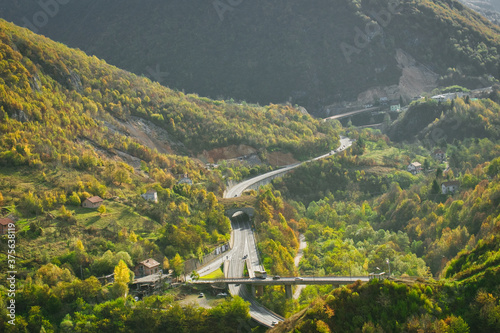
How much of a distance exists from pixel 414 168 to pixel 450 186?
26.0 meters

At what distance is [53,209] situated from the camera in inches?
2756

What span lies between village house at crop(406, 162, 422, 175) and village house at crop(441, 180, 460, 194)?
23974mm

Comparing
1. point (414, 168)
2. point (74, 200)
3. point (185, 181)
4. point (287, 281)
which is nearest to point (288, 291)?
point (287, 281)

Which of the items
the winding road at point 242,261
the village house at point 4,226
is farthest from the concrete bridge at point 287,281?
the village house at point 4,226

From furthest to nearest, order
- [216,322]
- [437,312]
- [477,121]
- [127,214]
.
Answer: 1. [477,121]
2. [127,214]
3. [216,322]
4. [437,312]

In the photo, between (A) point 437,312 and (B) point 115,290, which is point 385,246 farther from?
(B) point 115,290

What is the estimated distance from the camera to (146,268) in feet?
205

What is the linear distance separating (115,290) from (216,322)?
34.9 ft

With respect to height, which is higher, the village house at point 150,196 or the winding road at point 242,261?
the village house at point 150,196

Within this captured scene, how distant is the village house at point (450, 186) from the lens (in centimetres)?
9881

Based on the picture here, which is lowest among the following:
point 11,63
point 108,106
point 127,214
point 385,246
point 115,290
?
point 385,246

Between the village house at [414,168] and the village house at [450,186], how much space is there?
24.0 metres

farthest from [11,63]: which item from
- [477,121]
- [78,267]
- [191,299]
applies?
[477,121]

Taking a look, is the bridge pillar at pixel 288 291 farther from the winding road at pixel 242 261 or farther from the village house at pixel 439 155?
the village house at pixel 439 155
